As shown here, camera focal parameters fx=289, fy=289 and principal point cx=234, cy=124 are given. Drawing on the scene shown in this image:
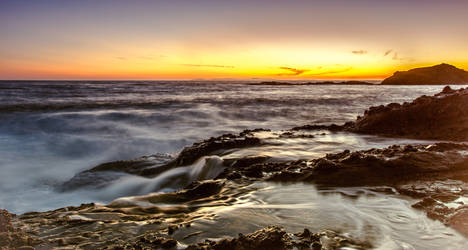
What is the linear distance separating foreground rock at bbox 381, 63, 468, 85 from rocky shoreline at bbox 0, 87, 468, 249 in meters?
98.8

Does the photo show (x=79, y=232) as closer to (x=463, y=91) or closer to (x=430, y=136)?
(x=430, y=136)

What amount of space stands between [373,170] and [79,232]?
317 cm

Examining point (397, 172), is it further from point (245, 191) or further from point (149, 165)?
point (149, 165)

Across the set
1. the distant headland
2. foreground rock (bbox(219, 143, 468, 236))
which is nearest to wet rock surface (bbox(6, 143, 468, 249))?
foreground rock (bbox(219, 143, 468, 236))

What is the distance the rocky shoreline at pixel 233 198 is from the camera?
1.93 metres

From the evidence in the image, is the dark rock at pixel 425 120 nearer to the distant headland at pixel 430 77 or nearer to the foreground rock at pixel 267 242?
the foreground rock at pixel 267 242

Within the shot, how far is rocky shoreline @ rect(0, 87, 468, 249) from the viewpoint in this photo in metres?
1.93

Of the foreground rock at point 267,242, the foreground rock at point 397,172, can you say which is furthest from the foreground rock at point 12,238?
the foreground rock at point 397,172

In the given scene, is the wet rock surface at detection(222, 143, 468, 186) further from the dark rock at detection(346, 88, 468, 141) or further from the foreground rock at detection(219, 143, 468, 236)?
the dark rock at detection(346, 88, 468, 141)

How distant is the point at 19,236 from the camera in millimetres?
1937

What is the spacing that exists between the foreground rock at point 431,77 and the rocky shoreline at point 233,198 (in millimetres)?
98758

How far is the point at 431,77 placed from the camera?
92.7 m

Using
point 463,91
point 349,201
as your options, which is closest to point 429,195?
point 349,201

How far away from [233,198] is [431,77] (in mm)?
111017
